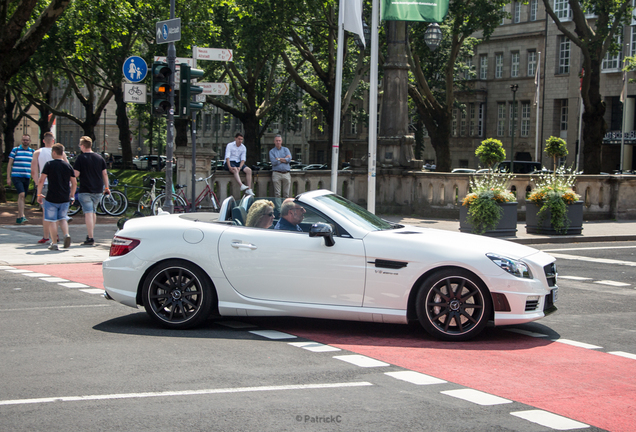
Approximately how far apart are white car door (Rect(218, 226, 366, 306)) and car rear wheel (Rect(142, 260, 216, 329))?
0.27 meters

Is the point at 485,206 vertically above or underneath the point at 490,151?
underneath

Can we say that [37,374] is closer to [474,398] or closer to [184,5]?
A: [474,398]

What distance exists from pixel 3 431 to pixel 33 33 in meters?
Result: 18.8

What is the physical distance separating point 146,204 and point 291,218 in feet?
44.7

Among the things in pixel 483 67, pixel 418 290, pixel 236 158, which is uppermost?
pixel 483 67

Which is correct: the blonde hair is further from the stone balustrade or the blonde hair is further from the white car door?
the stone balustrade

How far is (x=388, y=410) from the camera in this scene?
486cm

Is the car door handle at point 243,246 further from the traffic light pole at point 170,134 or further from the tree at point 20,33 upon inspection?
the tree at point 20,33

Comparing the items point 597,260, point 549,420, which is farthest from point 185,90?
point 549,420

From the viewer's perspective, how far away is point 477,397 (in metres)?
5.21

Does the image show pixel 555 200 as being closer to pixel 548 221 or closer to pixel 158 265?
pixel 548 221

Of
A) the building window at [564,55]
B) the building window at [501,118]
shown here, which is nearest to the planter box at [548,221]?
the building window at [564,55]

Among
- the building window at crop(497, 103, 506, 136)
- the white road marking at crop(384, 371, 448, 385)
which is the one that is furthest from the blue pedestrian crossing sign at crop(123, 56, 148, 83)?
the building window at crop(497, 103, 506, 136)

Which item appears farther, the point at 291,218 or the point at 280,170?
the point at 280,170
